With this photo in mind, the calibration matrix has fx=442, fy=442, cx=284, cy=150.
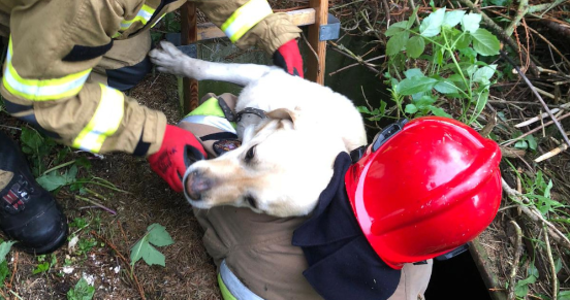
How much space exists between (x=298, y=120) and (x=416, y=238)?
2.63ft

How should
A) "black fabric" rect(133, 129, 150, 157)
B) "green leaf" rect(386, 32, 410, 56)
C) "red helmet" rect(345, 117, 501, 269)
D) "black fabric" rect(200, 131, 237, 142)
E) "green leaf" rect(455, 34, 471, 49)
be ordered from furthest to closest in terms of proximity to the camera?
"green leaf" rect(386, 32, 410, 56), "green leaf" rect(455, 34, 471, 49), "black fabric" rect(200, 131, 237, 142), "black fabric" rect(133, 129, 150, 157), "red helmet" rect(345, 117, 501, 269)

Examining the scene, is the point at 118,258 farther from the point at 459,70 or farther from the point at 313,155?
the point at 459,70

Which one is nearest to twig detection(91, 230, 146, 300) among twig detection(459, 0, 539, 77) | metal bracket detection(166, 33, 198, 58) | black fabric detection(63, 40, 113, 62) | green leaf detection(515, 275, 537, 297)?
black fabric detection(63, 40, 113, 62)

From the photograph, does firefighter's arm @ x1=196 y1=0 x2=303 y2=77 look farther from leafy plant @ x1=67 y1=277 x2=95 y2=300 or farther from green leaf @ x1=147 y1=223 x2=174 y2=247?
leafy plant @ x1=67 y1=277 x2=95 y2=300

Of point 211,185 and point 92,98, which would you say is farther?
point 211,185

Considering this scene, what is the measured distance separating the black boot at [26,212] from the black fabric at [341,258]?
122 cm

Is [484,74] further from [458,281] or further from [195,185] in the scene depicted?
[195,185]

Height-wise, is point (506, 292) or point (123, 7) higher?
point (123, 7)

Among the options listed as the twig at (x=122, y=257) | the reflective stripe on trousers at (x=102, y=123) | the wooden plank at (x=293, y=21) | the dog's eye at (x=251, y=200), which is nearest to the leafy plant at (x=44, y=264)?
the twig at (x=122, y=257)

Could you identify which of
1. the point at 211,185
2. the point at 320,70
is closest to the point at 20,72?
the point at 211,185

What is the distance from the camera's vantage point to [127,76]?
288 centimetres

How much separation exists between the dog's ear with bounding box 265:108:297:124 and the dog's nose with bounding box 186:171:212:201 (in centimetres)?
49

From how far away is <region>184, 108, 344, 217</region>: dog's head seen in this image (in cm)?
204

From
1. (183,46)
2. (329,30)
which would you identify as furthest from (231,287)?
(329,30)
